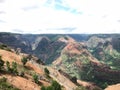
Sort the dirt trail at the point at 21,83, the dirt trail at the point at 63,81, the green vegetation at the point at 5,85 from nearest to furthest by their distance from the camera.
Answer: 1. the green vegetation at the point at 5,85
2. the dirt trail at the point at 21,83
3. the dirt trail at the point at 63,81

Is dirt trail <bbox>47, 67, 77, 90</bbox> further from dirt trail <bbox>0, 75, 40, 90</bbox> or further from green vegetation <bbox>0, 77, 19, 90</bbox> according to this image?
green vegetation <bbox>0, 77, 19, 90</bbox>

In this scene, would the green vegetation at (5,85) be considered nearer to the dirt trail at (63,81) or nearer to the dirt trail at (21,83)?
the dirt trail at (21,83)

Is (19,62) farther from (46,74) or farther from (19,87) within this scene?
(19,87)

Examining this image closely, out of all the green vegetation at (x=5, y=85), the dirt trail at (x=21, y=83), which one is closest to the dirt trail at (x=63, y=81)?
the dirt trail at (x=21, y=83)

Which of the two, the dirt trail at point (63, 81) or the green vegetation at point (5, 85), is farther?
the dirt trail at point (63, 81)

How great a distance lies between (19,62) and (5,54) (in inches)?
432

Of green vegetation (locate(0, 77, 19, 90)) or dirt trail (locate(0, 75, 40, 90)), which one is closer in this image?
green vegetation (locate(0, 77, 19, 90))

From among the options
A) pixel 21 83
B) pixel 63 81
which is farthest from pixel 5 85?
pixel 63 81

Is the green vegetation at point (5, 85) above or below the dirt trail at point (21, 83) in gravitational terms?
above

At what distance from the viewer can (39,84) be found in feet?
383

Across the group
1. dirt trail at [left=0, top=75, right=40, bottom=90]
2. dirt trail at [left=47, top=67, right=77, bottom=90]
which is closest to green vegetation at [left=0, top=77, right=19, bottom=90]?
dirt trail at [left=0, top=75, right=40, bottom=90]

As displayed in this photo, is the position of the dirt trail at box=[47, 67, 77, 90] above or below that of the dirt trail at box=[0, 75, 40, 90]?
below

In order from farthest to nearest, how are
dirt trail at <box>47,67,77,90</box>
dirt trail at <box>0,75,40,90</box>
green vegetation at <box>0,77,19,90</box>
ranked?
dirt trail at <box>47,67,77,90</box> < dirt trail at <box>0,75,40,90</box> < green vegetation at <box>0,77,19,90</box>

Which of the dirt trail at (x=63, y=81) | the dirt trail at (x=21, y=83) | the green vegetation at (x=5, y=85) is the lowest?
the dirt trail at (x=63, y=81)
